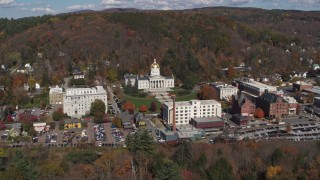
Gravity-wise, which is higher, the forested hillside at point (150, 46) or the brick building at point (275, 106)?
the forested hillside at point (150, 46)

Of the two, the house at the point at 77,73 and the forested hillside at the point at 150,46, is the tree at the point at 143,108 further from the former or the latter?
the house at the point at 77,73

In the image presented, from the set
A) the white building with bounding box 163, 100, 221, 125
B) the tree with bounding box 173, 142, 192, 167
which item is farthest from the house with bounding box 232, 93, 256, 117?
the tree with bounding box 173, 142, 192, 167

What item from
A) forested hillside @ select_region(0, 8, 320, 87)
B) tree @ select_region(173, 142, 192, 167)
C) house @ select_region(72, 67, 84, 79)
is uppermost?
forested hillside @ select_region(0, 8, 320, 87)

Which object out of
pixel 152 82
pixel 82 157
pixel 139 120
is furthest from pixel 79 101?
pixel 82 157

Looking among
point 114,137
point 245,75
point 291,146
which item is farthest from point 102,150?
point 245,75

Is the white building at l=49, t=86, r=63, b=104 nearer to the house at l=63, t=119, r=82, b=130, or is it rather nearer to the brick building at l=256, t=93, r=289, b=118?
the house at l=63, t=119, r=82, b=130

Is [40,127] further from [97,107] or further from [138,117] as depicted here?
[138,117]

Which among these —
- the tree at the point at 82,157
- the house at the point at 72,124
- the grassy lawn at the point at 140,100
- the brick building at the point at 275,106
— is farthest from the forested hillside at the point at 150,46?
the tree at the point at 82,157
